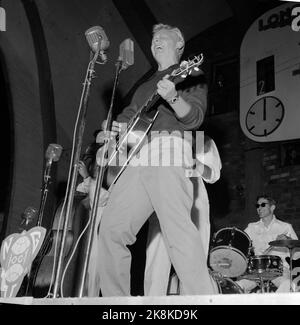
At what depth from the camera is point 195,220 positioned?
2475 millimetres

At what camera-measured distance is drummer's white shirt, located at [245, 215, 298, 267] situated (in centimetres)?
352

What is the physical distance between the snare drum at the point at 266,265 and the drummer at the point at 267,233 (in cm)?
28

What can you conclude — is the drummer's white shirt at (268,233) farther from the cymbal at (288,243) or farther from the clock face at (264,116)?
the clock face at (264,116)

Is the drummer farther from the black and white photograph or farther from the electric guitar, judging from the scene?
the electric guitar

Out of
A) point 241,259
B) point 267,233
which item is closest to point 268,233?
point 267,233

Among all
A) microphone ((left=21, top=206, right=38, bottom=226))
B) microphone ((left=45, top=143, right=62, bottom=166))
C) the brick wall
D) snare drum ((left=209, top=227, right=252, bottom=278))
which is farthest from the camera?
the brick wall

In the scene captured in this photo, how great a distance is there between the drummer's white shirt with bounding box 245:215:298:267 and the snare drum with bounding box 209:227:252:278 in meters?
0.45

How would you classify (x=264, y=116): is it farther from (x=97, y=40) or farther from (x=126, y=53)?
(x=97, y=40)

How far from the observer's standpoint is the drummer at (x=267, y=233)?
334 cm

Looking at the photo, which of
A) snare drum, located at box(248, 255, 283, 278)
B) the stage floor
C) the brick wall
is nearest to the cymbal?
snare drum, located at box(248, 255, 283, 278)

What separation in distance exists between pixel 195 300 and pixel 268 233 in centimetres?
233

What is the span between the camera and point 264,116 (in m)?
3.95

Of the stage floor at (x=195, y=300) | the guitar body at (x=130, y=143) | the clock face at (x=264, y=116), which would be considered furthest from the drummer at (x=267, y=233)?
the stage floor at (x=195, y=300)
